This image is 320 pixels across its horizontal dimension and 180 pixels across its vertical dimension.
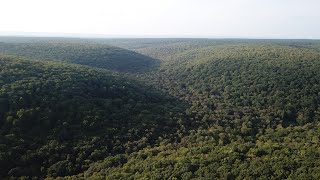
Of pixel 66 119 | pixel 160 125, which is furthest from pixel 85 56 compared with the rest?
pixel 160 125

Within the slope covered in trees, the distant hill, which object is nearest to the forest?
the slope covered in trees

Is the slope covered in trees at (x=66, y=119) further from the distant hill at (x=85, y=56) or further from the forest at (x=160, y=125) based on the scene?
the distant hill at (x=85, y=56)

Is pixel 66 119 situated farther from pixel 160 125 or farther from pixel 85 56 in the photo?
pixel 85 56

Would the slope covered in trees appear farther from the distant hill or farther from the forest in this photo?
the distant hill

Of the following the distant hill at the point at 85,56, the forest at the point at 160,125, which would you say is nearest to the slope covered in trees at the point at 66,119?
the forest at the point at 160,125

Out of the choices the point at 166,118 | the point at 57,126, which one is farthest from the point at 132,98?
the point at 57,126

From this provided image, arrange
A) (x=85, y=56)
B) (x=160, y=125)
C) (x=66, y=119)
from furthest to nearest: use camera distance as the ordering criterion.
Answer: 1. (x=85, y=56)
2. (x=160, y=125)
3. (x=66, y=119)

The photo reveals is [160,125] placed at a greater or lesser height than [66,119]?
lesser
